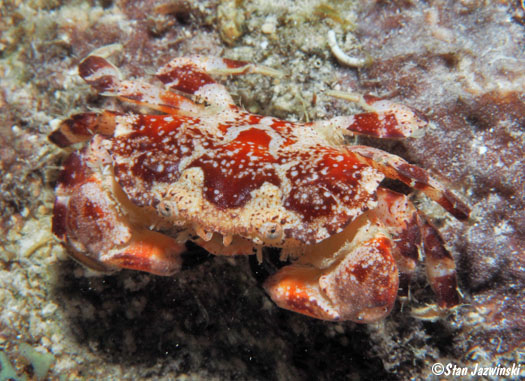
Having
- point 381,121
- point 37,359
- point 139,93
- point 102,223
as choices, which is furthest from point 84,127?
point 381,121

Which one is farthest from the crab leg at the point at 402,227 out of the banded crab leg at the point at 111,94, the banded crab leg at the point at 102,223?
the banded crab leg at the point at 111,94

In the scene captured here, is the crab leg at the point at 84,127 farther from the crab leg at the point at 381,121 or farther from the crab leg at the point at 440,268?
the crab leg at the point at 440,268

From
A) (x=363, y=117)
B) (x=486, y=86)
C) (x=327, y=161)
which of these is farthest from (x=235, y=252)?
(x=486, y=86)

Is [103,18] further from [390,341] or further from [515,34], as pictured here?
[390,341]

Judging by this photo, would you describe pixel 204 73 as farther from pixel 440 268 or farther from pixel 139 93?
pixel 440 268

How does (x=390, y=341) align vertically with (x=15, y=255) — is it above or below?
above

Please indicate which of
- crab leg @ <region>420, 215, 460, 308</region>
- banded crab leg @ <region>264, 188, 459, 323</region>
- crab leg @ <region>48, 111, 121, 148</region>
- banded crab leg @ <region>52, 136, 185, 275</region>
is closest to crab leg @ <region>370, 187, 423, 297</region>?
banded crab leg @ <region>264, 188, 459, 323</region>

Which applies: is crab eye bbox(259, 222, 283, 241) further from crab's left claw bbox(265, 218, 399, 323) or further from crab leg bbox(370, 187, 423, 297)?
crab leg bbox(370, 187, 423, 297)
